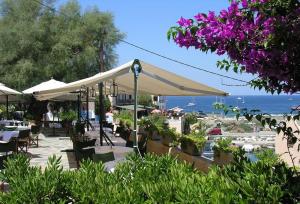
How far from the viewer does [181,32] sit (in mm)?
2684

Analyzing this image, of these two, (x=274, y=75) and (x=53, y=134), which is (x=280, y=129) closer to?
(x=274, y=75)

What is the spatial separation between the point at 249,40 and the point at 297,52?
0.26 metres

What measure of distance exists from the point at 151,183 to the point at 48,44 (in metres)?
27.2

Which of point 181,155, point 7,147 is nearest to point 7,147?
point 7,147

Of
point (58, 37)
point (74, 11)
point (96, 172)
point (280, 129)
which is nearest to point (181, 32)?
point (280, 129)

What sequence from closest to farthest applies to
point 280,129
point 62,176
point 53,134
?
point 280,129 < point 62,176 < point 53,134

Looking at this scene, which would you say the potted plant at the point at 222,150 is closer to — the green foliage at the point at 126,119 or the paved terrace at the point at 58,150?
the paved terrace at the point at 58,150

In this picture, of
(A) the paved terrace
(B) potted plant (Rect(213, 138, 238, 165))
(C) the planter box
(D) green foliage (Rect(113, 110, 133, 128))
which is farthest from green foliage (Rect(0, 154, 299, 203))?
(D) green foliage (Rect(113, 110, 133, 128))

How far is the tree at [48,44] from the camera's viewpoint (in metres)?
28.8

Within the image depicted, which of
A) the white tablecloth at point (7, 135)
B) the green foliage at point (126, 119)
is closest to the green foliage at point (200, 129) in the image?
the green foliage at point (126, 119)

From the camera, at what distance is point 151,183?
3.20 meters

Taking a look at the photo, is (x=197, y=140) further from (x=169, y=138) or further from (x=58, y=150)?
(x=58, y=150)

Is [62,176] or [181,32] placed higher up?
[181,32]

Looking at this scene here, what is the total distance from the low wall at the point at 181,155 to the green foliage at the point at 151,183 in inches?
108
